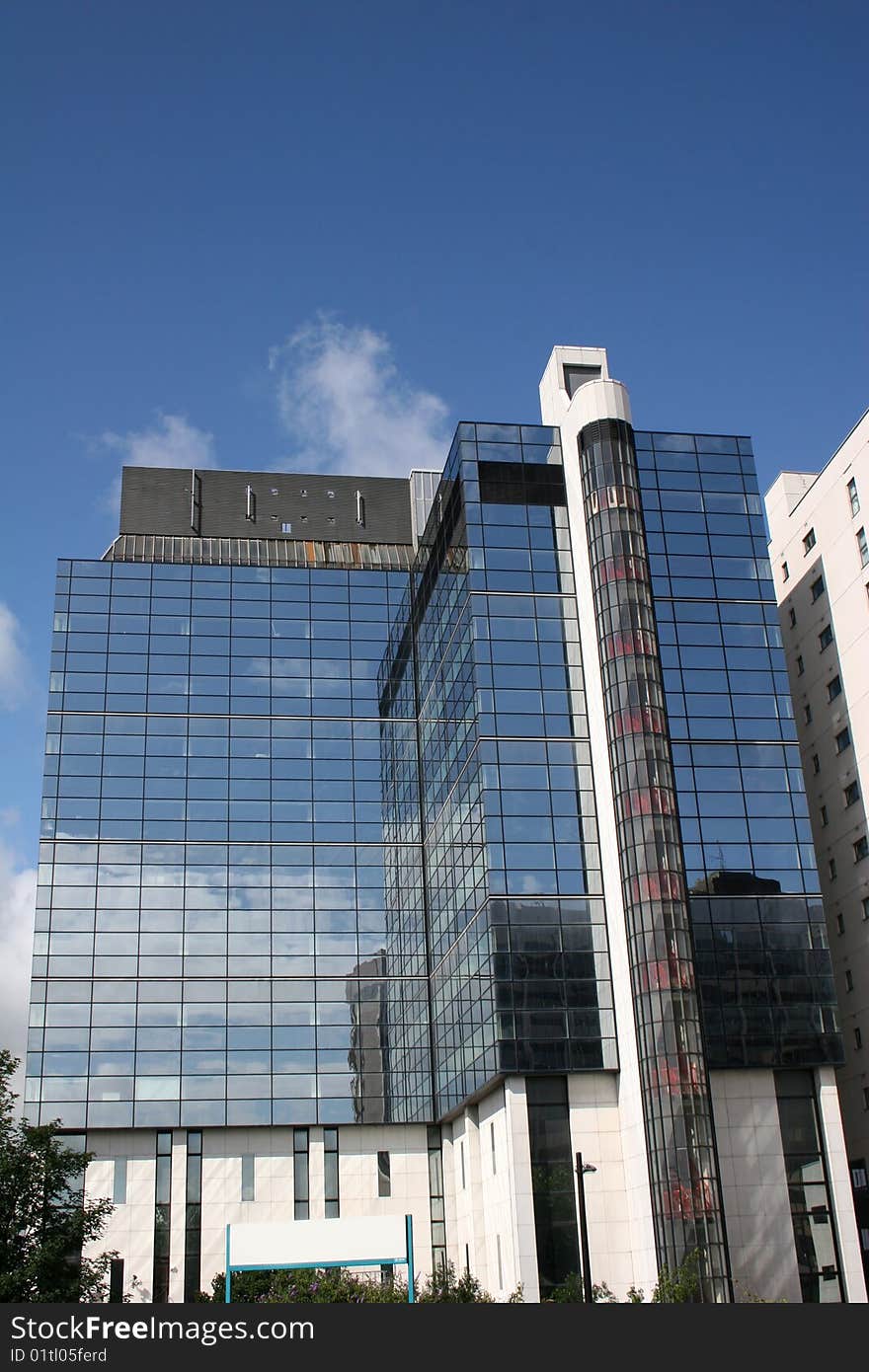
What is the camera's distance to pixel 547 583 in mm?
66875

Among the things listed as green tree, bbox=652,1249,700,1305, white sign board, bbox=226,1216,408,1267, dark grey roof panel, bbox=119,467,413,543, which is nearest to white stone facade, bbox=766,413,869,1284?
green tree, bbox=652,1249,700,1305

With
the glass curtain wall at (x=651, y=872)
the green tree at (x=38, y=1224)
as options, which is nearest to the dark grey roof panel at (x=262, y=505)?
the glass curtain wall at (x=651, y=872)

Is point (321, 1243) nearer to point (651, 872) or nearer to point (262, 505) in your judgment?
point (651, 872)

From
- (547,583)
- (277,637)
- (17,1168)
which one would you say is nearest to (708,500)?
(547,583)

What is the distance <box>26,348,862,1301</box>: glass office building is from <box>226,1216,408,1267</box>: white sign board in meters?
9.59

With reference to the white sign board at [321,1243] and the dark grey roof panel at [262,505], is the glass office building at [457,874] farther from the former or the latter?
the white sign board at [321,1243]

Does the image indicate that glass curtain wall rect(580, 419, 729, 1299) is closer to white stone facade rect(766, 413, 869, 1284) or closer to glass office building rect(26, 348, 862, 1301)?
glass office building rect(26, 348, 862, 1301)

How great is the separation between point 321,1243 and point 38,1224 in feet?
34.9

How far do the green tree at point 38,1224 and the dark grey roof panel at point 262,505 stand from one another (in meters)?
47.6

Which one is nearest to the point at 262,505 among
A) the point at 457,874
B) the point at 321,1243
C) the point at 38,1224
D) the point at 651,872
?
the point at 457,874

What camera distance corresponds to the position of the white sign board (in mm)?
48125

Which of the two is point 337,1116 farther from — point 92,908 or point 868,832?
point 868,832

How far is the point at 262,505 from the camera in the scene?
88312 mm

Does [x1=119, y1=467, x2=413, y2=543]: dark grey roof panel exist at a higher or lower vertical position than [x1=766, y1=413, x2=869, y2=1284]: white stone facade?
higher
